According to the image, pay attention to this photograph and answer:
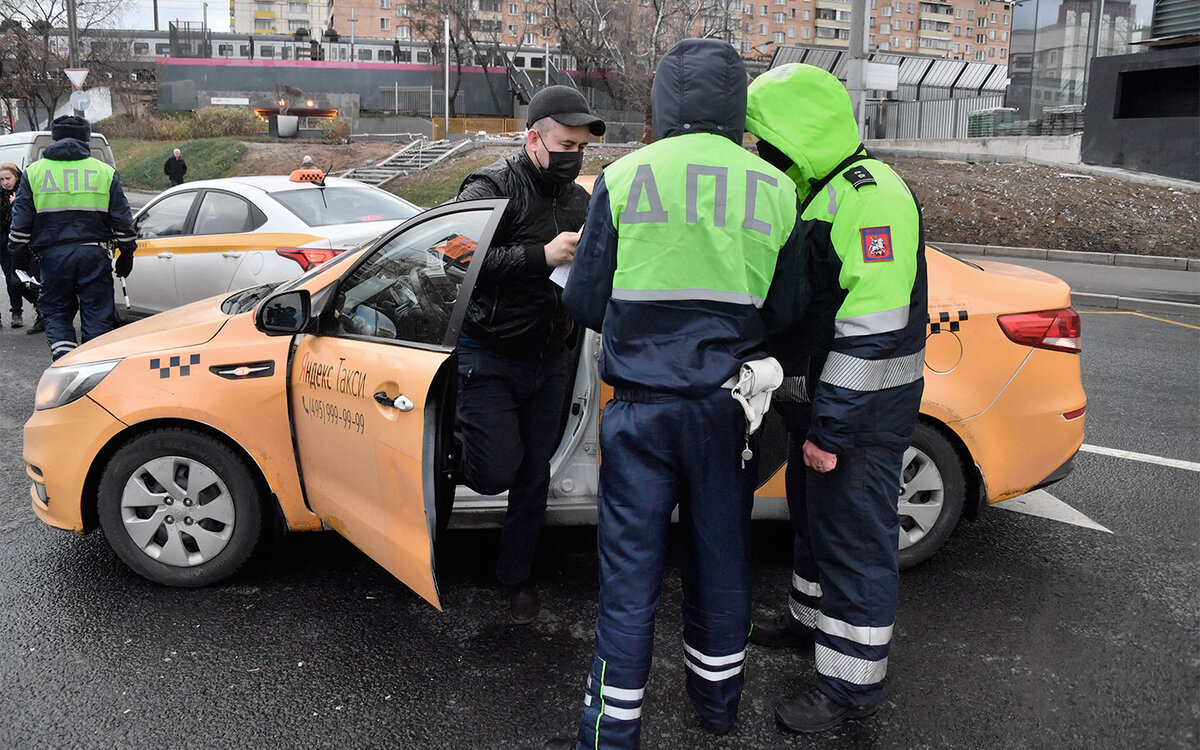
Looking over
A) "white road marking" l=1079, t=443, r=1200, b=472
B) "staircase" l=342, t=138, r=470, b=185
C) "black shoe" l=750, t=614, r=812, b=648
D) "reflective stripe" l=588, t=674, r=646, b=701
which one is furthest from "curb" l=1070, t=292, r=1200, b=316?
"staircase" l=342, t=138, r=470, b=185

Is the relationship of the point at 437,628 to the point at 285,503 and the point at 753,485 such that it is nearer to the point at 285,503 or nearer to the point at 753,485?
the point at 285,503

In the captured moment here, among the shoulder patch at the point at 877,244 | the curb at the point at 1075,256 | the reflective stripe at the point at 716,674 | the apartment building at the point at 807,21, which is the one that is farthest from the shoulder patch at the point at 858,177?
the apartment building at the point at 807,21

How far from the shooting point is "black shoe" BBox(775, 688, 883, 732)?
2826 mm

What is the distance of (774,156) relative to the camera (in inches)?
112

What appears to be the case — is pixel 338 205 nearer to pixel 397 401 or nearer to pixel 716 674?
pixel 397 401

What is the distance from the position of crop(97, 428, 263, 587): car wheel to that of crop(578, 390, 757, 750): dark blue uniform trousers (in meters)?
1.74

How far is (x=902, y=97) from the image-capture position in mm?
33188

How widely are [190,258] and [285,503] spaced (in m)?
5.14

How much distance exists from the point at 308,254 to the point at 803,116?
5.49m

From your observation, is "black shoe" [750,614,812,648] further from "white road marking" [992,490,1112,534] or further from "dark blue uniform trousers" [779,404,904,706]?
"white road marking" [992,490,1112,534]

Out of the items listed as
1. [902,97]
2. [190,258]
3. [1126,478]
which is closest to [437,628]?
[1126,478]

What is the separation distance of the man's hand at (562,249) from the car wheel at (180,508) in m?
1.53

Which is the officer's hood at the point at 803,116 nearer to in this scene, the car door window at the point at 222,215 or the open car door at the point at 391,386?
the open car door at the point at 391,386

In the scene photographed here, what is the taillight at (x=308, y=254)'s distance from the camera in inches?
290
